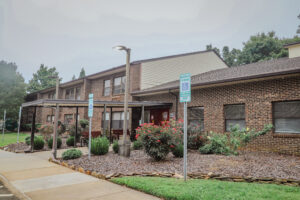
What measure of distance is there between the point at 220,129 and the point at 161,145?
4873mm

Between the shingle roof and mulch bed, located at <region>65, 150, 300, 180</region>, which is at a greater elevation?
the shingle roof

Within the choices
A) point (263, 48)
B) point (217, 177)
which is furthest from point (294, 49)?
point (263, 48)

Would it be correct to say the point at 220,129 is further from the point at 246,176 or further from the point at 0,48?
the point at 0,48

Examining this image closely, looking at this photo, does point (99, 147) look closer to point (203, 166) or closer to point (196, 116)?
point (203, 166)

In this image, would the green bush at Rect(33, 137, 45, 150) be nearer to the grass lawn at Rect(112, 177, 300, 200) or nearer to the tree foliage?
the grass lawn at Rect(112, 177, 300, 200)

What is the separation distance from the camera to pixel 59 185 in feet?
19.0

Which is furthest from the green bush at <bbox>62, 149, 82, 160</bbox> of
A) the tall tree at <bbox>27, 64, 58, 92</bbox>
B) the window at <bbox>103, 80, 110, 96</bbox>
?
the tall tree at <bbox>27, 64, 58, 92</bbox>

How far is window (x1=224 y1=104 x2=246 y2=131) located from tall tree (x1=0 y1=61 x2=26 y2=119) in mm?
29231

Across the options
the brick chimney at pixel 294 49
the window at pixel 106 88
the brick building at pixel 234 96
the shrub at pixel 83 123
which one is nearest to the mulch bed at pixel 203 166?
the brick building at pixel 234 96

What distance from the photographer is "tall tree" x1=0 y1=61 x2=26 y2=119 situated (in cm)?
3033

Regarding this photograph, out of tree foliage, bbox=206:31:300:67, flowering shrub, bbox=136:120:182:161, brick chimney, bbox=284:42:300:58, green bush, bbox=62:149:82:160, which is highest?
tree foliage, bbox=206:31:300:67

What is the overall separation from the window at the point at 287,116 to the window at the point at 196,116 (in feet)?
12.9

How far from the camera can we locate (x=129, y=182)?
559cm

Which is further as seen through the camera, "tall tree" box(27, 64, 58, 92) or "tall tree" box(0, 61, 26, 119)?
"tall tree" box(27, 64, 58, 92)
